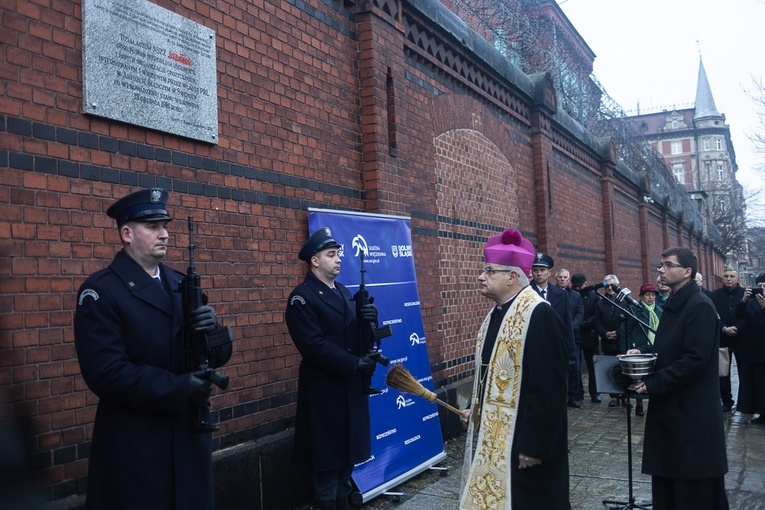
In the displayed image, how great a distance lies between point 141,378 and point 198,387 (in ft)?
0.85

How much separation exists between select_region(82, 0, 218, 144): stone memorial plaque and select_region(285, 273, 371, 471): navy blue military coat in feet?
4.79

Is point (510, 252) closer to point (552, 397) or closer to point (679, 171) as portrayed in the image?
point (552, 397)

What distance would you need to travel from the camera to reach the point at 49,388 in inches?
151

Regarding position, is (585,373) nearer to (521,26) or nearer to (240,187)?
(521,26)

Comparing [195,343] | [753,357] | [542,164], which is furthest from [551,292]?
[195,343]

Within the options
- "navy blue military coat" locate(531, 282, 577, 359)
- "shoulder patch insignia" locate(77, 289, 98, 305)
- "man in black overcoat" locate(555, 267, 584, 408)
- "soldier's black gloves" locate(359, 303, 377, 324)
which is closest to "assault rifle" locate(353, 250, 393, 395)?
"soldier's black gloves" locate(359, 303, 377, 324)

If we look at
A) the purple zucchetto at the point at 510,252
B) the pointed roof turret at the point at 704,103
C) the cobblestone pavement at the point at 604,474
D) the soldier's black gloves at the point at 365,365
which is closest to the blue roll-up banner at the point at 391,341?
the cobblestone pavement at the point at 604,474

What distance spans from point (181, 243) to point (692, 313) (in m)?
3.57

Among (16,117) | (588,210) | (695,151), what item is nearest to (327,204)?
(16,117)

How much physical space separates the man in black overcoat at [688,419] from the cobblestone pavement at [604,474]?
24cm

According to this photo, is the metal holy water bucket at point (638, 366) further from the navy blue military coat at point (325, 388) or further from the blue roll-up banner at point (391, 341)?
the blue roll-up banner at point (391, 341)

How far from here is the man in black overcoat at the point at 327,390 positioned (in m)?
4.73

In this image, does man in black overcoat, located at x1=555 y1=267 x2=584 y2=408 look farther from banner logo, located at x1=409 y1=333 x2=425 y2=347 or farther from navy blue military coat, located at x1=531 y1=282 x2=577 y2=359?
banner logo, located at x1=409 y1=333 x2=425 y2=347

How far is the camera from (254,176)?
5.52 meters
